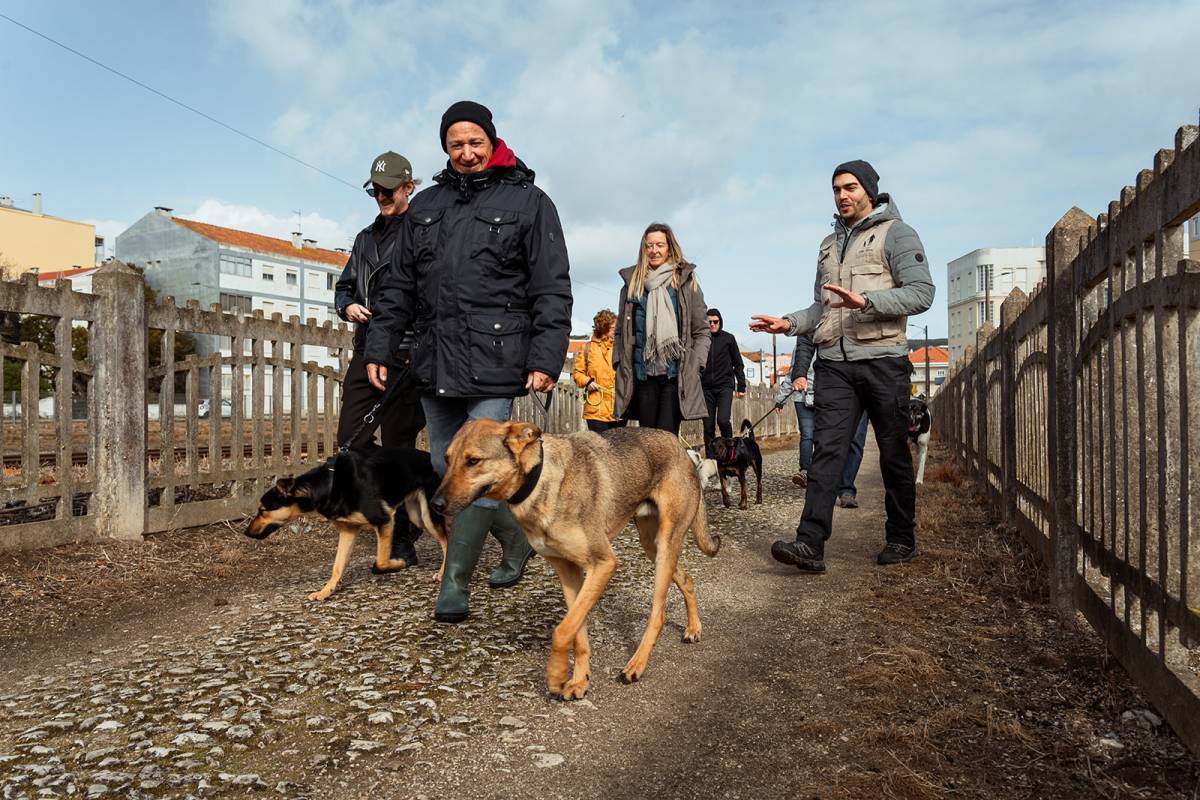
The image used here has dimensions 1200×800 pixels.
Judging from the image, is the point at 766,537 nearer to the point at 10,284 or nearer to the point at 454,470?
the point at 454,470

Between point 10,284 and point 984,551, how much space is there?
280 inches

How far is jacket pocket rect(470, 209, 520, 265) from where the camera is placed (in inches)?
177

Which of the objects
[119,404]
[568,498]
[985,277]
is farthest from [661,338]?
[985,277]

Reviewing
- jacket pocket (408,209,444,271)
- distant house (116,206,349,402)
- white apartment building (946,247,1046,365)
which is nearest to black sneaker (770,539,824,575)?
jacket pocket (408,209,444,271)

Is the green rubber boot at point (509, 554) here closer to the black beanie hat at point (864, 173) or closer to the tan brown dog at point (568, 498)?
the tan brown dog at point (568, 498)

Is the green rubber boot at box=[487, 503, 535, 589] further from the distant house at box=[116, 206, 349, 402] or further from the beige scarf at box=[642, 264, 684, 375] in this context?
the distant house at box=[116, 206, 349, 402]

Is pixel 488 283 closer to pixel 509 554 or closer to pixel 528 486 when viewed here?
pixel 528 486

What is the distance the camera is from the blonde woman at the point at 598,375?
31.2 feet

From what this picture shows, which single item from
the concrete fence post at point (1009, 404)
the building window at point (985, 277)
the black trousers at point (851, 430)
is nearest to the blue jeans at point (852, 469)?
the concrete fence post at point (1009, 404)

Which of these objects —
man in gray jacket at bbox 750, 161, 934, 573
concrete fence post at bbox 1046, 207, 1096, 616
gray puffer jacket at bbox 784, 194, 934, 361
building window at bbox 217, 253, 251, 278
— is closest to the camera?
concrete fence post at bbox 1046, 207, 1096, 616

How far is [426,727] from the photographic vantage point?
10.2 feet

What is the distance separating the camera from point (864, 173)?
5.85 meters

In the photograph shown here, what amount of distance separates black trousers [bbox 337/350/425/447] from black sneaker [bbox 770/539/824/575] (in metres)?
2.62

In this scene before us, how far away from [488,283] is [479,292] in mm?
69
